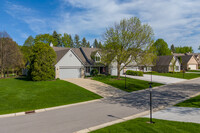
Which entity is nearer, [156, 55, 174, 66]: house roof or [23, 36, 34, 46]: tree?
[156, 55, 174, 66]: house roof

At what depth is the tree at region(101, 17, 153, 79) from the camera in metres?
26.2

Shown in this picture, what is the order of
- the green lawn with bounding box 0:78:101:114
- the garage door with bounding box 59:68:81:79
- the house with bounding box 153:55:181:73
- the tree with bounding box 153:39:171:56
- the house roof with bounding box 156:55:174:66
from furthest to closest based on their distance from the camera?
the tree with bounding box 153:39:171:56, the house roof with bounding box 156:55:174:66, the house with bounding box 153:55:181:73, the garage door with bounding box 59:68:81:79, the green lawn with bounding box 0:78:101:114

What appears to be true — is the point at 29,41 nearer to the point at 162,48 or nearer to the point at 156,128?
the point at 156,128

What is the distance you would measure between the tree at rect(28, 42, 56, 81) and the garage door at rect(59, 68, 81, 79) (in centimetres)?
263

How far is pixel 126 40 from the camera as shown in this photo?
2664 centimetres

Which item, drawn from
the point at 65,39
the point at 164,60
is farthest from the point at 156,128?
the point at 65,39

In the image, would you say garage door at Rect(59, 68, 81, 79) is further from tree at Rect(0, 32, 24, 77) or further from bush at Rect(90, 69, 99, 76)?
tree at Rect(0, 32, 24, 77)

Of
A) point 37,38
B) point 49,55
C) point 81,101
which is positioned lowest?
point 81,101

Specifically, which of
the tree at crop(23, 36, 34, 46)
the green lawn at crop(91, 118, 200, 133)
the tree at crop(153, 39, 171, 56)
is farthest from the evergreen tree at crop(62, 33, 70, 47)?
the green lawn at crop(91, 118, 200, 133)

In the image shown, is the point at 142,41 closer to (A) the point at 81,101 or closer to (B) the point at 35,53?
Answer: (A) the point at 81,101

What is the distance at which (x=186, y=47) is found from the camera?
370 ft

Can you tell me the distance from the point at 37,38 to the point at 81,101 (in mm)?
50342

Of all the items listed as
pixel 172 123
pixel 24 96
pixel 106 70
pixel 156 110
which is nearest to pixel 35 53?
pixel 24 96

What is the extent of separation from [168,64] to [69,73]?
120ft
